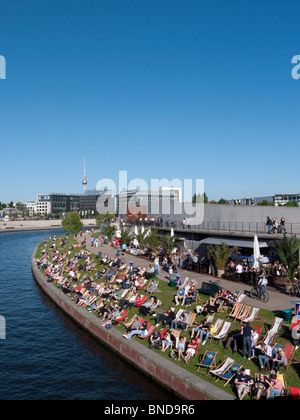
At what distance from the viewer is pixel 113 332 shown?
50.3 feet

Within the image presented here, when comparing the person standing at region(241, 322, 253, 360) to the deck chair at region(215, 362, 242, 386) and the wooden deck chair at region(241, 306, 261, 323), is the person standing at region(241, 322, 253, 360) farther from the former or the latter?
the wooden deck chair at region(241, 306, 261, 323)

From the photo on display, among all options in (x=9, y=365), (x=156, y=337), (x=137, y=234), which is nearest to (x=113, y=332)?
(x=156, y=337)

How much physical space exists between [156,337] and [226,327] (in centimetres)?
261

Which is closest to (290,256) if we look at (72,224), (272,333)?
(272,333)

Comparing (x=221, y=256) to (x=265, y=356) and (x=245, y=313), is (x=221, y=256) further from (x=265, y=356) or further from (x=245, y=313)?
(x=265, y=356)

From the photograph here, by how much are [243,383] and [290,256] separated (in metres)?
10.6

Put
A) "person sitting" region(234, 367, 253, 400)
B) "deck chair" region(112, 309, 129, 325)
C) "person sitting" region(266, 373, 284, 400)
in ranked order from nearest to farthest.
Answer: "person sitting" region(266, 373, 284, 400)
"person sitting" region(234, 367, 253, 400)
"deck chair" region(112, 309, 129, 325)

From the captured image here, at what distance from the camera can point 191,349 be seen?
1212 cm

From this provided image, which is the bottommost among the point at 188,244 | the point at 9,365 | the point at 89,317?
the point at 9,365

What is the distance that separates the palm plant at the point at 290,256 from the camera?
1859 cm

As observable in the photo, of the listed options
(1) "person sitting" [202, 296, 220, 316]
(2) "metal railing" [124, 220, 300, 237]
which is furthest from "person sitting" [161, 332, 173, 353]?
(2) "metal railing" [124, 220, 300, 237]

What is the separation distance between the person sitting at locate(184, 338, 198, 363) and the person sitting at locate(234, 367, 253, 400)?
234 cm

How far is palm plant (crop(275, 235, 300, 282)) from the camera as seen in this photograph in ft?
61.0
